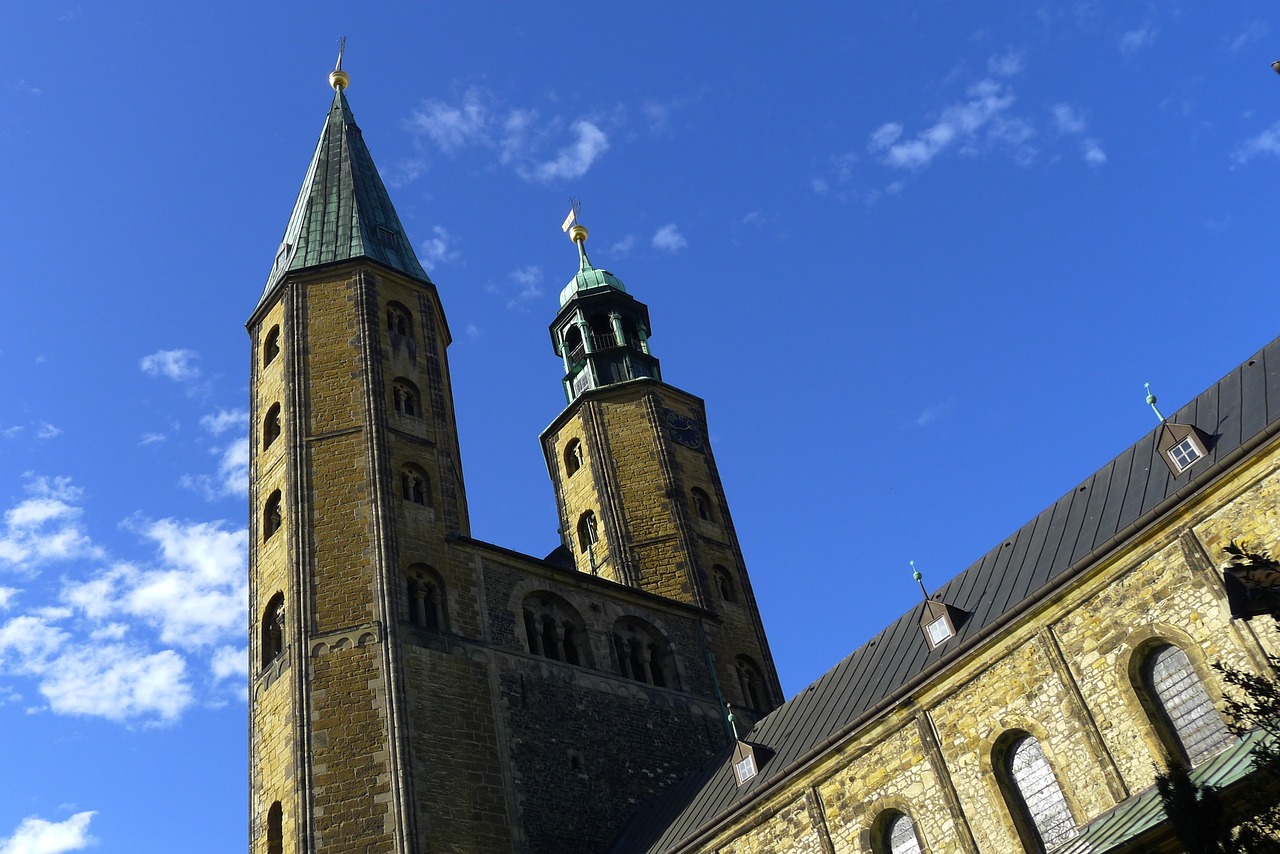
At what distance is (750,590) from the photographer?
1439 inches

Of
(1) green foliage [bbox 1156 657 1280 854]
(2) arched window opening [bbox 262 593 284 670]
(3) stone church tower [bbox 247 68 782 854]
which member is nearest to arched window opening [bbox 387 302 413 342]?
(3) stone church tower [bbox 247 68 782 854]

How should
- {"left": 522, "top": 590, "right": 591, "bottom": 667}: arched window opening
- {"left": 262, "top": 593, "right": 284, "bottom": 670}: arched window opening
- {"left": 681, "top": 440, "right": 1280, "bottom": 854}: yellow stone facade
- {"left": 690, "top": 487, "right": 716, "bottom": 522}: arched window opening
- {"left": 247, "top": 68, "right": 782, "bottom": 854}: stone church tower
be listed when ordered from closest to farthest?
{"left": 681, "top": 440, "right": 1280, "bottom": 854}: yellow stone facade, {"left": 247, "top": 68, "right": 782, "bottom": 854}: stone church tower, {"left": 262, "top": 593, "right": 284, "bottom": 670}: arched window opening, {"left": 522, "top": 590, "right": 591, "bottom": 667}: arched window opening, {"left": 690, "top": 487, "right": 716, "bottom": 522}: arched window opening

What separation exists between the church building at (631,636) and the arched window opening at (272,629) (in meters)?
0.09

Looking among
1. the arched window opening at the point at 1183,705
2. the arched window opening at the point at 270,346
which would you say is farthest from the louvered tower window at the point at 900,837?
the arched window opening at the point at 270,346

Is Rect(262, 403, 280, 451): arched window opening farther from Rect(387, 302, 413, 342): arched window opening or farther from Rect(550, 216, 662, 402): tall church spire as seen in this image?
Rect(550, 216, 662, 402): tall church spire

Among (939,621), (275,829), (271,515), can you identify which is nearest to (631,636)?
(271,515)

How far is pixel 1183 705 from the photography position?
17.2m

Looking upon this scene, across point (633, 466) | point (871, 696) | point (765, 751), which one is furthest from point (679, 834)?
point (633, 466)

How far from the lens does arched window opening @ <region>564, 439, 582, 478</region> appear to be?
39.0 m

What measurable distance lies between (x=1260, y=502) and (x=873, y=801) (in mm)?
7734

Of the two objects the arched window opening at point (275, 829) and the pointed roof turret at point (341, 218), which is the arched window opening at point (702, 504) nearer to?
the pointed roof turret at point (341, 218)

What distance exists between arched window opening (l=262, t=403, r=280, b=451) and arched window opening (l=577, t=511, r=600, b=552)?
408 inches

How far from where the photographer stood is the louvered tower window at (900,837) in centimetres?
1945

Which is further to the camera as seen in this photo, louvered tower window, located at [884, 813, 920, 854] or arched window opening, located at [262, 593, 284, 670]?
arched window opening, located at [262, 593, 284, 670]
